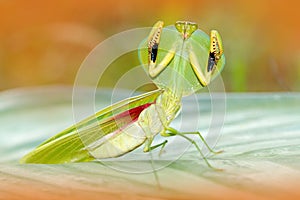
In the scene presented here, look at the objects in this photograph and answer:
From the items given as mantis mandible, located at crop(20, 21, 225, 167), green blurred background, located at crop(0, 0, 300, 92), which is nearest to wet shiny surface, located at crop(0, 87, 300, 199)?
mantis mandible, located at crop(20, 21, 225, 167)

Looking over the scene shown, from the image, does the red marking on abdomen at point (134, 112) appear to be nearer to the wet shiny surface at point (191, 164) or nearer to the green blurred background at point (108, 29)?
the wet shiny surface at point (191, 164)

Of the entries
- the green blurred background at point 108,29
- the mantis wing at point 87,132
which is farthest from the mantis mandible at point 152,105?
the green blurred background at point 108,29

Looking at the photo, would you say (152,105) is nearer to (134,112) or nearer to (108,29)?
(134,112)

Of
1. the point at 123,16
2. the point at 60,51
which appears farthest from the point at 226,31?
the point at 60,51

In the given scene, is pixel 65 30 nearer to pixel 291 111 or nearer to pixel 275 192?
pixel 291 111

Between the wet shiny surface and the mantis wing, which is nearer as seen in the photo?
the wet shiny surface

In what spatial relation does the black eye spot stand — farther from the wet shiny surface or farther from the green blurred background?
the green blurred background

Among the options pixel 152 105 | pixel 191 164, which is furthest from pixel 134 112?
pixel 191 164
